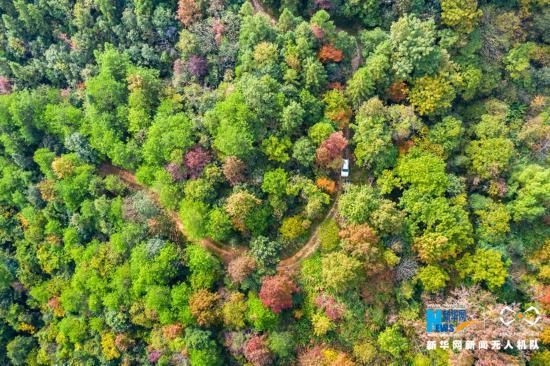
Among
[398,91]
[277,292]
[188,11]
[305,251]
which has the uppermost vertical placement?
[188,11]

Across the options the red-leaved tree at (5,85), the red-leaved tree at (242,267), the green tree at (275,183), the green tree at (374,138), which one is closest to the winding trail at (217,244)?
the red-leaved tree at (242,267)

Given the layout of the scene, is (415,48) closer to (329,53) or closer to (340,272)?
(329,53)

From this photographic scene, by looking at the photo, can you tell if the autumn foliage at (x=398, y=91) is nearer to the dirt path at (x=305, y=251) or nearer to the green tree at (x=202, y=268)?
the dirt path at (x=305, y=251)

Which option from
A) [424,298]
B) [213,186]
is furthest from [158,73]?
[424,298]

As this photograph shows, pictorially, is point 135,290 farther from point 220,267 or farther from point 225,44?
point 225,44

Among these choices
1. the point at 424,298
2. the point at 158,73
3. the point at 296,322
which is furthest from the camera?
the point at 158,73

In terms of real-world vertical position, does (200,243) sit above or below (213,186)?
below

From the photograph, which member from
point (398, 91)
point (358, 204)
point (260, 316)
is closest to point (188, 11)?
point (398, 91)

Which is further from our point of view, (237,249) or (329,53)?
(237,249)
